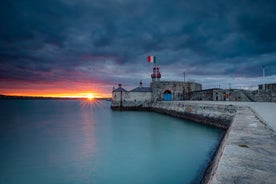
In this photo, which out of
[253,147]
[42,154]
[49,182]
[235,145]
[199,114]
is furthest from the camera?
[199,114]

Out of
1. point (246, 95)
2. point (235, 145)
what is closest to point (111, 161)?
point (235, 145)

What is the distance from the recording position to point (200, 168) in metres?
4.68

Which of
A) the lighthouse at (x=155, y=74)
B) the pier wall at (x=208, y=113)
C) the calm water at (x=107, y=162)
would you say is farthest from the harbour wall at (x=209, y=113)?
the lighthouse at (x=155, y=74)

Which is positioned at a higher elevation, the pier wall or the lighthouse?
the lighthouse

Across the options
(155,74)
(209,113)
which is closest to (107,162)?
(209,113)

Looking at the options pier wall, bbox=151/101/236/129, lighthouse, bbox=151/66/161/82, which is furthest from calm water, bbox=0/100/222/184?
lighthouse, bbox=151/66/161/82

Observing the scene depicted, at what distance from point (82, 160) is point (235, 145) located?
5.07 meters

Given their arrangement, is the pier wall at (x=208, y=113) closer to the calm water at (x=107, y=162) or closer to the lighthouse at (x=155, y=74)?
the calm water at (x=107, y=162)

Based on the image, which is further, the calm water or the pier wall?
the pier wall

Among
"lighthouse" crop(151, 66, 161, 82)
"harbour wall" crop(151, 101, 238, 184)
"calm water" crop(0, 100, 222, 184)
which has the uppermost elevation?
"lighthouse" crop(151, 66, 161, 82)

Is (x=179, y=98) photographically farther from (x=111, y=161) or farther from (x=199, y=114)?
(x=111, y=161)

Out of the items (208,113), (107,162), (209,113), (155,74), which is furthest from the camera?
(155,74)

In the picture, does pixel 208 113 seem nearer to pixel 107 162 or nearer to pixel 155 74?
pixel 107 162

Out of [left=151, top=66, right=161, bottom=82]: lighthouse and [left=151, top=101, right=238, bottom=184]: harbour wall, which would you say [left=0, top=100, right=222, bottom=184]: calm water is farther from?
[left=151, top=66, right=161, bottom=82]: lighthouse
